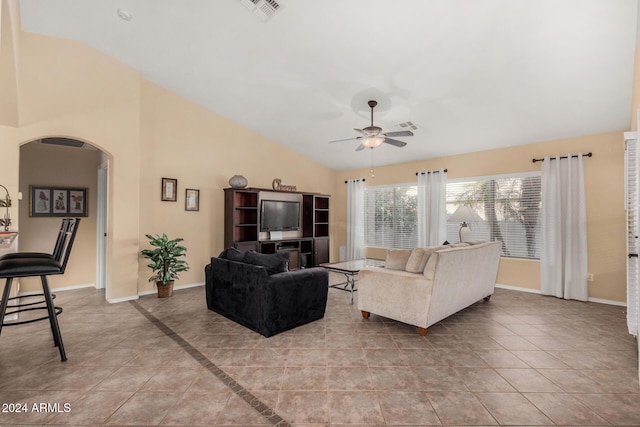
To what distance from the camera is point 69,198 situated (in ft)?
16.3

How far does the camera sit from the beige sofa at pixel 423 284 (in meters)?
3.08

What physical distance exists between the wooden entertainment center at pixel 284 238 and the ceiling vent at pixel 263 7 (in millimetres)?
3012

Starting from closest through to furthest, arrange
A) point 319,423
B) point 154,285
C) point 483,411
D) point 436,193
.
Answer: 1. point 319,423
2. point 483,411
3. point 154,285
4. point 436,193

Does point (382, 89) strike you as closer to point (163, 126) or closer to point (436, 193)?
point (436, 193)

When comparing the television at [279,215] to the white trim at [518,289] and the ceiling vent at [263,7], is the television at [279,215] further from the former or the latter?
the white trim at [518,289]

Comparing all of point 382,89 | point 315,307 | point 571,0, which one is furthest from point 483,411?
point 382,89

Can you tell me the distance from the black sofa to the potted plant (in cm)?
127

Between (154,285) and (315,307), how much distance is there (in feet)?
9.70

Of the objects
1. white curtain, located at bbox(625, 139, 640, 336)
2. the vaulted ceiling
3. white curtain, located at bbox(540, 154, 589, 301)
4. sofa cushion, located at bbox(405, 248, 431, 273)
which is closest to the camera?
the vaulted ceiling

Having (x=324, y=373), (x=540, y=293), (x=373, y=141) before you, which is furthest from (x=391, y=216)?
(x=324, y=373)

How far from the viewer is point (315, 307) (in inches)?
137

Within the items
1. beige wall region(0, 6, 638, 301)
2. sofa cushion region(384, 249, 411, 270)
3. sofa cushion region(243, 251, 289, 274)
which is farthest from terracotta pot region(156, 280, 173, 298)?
sofa cushion region(384, 249, 411, 270)

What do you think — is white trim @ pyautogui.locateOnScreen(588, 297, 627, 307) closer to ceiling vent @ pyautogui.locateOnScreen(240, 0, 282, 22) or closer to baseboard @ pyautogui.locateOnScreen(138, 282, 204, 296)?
ceiling vent @ pyautogui.locateOnScreen(240, 0, 282, 22)

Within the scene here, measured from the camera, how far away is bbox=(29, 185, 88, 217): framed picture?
4701mm
